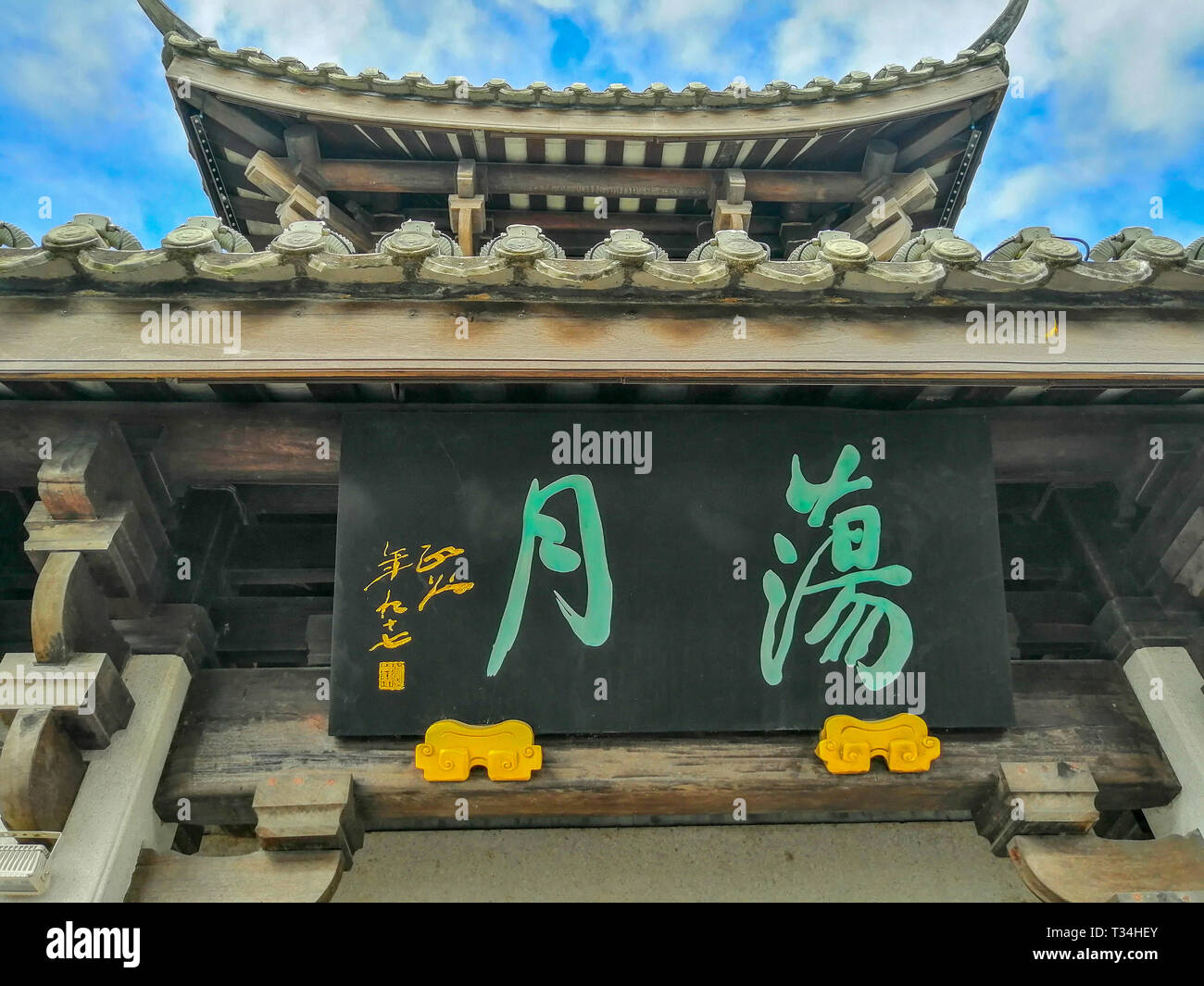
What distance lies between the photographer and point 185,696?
13.2 feet

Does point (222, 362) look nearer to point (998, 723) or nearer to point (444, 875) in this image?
point (444, 875)

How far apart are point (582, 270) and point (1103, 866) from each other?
3.47 meters

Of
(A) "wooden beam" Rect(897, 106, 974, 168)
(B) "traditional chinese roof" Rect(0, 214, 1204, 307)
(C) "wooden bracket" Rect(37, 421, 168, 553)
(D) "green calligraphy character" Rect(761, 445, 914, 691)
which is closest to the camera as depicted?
(B) "traditional chinese roof" Rect(0, 214, 1204, 307)

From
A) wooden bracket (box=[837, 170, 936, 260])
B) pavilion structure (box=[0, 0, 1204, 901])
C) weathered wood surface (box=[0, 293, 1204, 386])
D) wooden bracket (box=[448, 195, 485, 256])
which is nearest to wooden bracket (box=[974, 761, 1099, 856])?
pavilion structure (box=[0, 0, 1204, 901])

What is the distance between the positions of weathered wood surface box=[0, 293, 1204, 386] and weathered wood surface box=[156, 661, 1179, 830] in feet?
5.44

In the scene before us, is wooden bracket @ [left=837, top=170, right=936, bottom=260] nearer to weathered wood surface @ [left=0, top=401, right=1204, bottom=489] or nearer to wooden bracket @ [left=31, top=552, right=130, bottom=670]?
weathered wood surface @ [left=0, top=401, right=1204, bottom=489]

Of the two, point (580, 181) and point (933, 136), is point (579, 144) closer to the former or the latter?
point (580, 181)

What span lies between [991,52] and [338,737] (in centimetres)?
688

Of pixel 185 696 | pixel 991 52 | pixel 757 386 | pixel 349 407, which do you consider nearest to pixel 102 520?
pixel 185 696

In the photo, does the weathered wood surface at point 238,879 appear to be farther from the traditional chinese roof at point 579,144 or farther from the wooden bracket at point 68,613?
the traditional chinese roof at point 579,144

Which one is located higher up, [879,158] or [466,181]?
[879,158]

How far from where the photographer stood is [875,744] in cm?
370

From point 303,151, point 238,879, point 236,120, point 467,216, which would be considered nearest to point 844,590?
point 238,879

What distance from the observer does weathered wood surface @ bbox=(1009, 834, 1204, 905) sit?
11.7 feet
